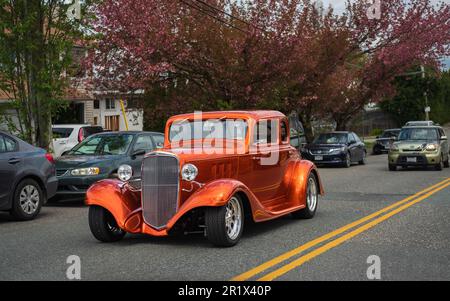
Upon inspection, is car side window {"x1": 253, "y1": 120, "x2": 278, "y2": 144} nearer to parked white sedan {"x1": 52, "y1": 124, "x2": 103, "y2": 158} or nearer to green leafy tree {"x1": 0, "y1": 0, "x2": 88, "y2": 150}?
green leafy tree {"x1": 0, "y1": 0, "x2": 88, "y2": 150}

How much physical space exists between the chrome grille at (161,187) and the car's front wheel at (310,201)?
123 inches

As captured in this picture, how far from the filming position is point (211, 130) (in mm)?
10055

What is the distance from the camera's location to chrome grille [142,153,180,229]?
27.9ft

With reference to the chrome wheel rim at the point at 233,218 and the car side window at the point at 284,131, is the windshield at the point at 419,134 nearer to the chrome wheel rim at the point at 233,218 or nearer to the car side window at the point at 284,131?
the car side window at the point at 284,131

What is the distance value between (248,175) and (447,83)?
264 ft

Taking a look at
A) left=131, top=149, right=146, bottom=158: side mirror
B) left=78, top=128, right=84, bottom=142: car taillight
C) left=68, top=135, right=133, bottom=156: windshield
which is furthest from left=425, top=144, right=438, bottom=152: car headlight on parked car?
left=78, top=128, right=84, bottom=142: car taillight

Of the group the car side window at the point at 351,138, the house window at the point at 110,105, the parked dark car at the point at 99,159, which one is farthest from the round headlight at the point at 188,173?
the house window at the point at 110,105

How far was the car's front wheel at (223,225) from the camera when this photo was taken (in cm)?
820

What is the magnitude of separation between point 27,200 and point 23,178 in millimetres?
411

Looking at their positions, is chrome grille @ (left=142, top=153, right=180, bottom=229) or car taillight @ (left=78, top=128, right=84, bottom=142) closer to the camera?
chrome grille @ (left=142, top=153, right=180, bottom=229)

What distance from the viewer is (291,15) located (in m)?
25.7

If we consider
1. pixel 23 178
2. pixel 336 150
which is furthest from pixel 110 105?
pixel 23 178

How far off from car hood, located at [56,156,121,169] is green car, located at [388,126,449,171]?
36.8 ft
